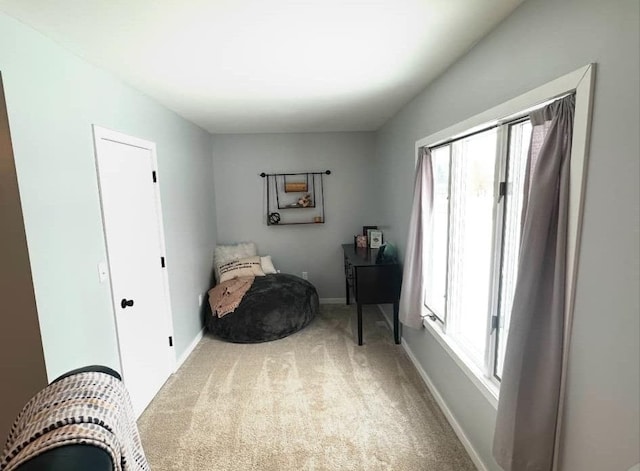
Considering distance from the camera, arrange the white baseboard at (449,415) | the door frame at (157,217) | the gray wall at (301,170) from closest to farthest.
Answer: the white baseboard at (449,415) < the door frame at (157,217) < the gray wall at (301,170)

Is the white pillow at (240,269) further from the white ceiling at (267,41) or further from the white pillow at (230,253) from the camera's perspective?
the white ceiling at (267,41)

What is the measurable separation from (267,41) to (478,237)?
1.67m

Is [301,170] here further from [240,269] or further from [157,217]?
[157,217]

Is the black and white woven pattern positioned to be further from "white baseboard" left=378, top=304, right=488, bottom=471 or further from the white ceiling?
"white baseboard" left=378, top=304, right=488, bottom=471

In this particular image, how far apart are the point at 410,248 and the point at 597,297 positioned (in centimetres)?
161

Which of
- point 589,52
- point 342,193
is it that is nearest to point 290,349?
point 342,193

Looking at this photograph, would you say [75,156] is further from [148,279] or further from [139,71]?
[148,279]

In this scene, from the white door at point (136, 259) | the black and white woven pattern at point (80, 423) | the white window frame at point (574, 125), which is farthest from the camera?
the white door at point (136, 259)

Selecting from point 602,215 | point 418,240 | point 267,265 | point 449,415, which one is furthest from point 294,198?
point 602,215

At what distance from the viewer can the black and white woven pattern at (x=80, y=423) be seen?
754 millimetres

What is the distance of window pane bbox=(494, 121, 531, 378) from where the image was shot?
155cm

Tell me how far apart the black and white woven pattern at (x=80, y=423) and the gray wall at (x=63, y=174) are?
736mm

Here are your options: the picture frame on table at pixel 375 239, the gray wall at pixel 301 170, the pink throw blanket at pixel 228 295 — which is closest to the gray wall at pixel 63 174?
the pink throw blanket at pixel 228 295

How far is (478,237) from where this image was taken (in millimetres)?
2021
